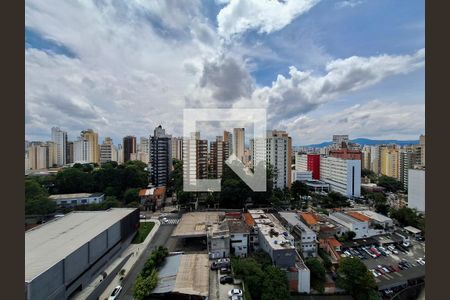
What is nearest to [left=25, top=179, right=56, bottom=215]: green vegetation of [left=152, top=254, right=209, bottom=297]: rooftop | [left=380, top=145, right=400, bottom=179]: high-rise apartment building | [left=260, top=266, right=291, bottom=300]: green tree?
[left=152, top=254, right=209, bottom=297]: rooftop

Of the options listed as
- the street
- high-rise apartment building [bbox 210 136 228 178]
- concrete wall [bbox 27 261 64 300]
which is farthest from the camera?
high-rise apartment building [bbox 210 136 228 178]

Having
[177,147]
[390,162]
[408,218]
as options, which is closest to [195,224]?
[408,218]

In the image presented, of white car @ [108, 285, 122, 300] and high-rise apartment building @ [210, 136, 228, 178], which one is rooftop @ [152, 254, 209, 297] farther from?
high-rise apartment building @ [210, 136, 228, 178]

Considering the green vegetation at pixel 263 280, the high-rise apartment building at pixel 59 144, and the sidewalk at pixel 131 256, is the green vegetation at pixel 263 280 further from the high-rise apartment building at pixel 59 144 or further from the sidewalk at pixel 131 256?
the high-rise apartment building at pixel 59 144

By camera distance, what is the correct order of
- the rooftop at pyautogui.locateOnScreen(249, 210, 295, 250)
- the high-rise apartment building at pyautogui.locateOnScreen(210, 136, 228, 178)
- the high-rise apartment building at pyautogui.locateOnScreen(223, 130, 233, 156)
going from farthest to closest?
the high-rise apartment building at pyautogui.locateOnScreen(223, 130, 233, 156) → the high-rise apartment building at pyautogui.locateOnScreen(210, 136, 228, 178) → the rooftop at pyautogui.locateOnScreen(249, 210, 295, 250)

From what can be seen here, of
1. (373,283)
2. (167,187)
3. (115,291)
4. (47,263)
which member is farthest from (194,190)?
(373,283)

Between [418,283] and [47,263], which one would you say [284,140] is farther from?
[47,263]

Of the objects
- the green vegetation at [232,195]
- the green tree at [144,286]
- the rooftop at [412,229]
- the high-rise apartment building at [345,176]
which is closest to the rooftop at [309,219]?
the green vegetation at [232,195]
